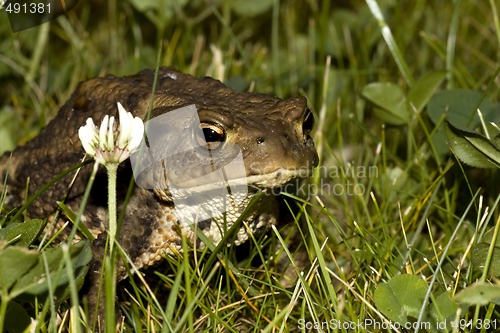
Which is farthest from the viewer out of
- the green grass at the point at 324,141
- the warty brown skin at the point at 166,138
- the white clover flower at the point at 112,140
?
the green grass at the point at 324,141

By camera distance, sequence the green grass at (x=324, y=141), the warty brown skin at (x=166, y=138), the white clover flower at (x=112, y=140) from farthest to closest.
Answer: the green grass at (x=324, y=141), the warty brown skin at (x=166, y=138), the white clover flower at (x=112, y=140)

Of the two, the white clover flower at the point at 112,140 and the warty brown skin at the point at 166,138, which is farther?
the warty brown skin at the point at 166,138

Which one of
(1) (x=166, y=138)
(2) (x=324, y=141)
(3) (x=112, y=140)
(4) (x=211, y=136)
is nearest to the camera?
(3) (x=112, y=140)

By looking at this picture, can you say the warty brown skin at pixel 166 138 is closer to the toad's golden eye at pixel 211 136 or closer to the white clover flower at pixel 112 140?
the toad's golden eye at pixel 211 136

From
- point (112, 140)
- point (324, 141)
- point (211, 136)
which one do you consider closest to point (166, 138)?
point (211, 136)

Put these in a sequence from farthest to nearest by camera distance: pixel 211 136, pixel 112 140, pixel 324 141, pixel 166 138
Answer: pixel 324 141, pixel 166 138, pixel 211 136, pixel 112 140

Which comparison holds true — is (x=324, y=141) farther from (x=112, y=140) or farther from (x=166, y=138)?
(x=112, y=140)

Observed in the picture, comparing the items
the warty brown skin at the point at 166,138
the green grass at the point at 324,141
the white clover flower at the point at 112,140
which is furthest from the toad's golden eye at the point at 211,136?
the green grass at the point at 324,141

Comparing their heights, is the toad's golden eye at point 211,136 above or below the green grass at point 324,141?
above
